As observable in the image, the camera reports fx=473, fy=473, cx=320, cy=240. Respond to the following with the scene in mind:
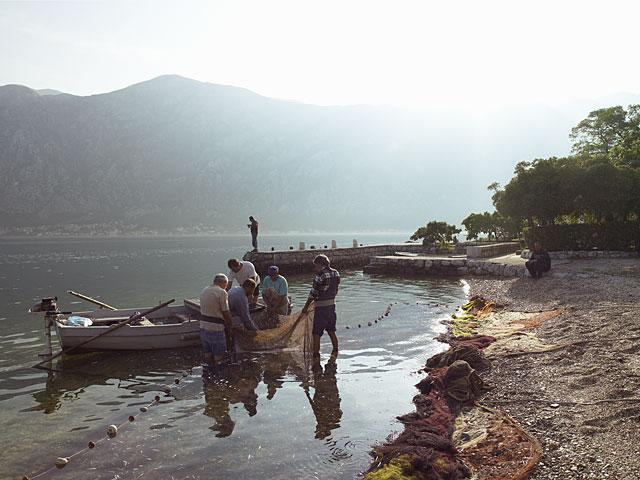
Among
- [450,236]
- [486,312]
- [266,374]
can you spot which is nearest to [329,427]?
[266,374]

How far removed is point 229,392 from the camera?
11125 millimetres

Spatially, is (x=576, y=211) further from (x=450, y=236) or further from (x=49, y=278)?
(x=49, y=278)

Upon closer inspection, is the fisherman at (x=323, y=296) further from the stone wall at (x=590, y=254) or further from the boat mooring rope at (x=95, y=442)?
the stone wall at (x=590, y=254)

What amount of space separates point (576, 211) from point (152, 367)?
32172mm

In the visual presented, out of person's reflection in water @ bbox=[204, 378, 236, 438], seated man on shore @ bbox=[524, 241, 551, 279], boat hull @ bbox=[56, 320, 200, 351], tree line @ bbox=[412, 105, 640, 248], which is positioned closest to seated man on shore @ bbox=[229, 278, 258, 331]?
person's reflection in water @ bbox=[204, 378, 236, 438]

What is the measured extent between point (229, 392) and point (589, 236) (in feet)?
102

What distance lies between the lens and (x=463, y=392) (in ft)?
30.7

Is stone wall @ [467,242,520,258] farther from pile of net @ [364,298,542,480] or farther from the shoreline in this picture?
pile of net @ [364,298,542,480]

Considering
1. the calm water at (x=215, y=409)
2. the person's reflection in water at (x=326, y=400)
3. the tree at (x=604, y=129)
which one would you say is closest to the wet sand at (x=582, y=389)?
the calm water at (x=215, y=409)

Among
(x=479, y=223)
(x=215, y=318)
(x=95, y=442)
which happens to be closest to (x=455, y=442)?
(x=95, y=442)

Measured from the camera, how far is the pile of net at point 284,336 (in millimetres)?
13484

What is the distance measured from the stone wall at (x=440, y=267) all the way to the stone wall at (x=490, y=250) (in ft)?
2.91

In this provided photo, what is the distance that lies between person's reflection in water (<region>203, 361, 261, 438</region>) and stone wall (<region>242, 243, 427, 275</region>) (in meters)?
29.1

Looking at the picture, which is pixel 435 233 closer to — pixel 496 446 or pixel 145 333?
pixel 145 333
